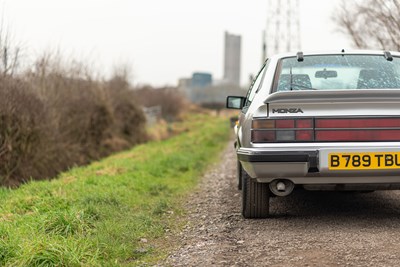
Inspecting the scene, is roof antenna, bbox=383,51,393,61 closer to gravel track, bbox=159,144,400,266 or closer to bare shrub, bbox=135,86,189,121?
gravel track, bbox=159,144,400,266

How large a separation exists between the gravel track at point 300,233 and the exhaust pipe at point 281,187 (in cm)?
34

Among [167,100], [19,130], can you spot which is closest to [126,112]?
[19,130]

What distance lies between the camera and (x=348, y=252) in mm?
4273

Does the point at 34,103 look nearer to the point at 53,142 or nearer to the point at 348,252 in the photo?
the point at 53,142

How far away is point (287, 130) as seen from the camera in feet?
15.8

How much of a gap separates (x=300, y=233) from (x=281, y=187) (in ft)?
1.42

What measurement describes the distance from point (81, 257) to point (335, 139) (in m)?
2.29

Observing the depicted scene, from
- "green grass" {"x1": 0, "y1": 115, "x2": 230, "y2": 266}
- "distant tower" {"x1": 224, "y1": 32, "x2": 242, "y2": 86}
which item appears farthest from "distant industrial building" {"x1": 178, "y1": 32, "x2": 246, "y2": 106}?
"green grass" {"x1": 0, "y1": 115, "x2": 230, "y2": 266}

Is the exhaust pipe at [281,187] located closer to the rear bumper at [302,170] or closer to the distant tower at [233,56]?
the rear bumper at [302,170]

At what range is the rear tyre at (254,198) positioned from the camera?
17.6 ft

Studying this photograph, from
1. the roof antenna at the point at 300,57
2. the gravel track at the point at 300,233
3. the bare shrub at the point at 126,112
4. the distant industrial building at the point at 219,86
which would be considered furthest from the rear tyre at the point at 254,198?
the distant industrial building at the point at 219,86

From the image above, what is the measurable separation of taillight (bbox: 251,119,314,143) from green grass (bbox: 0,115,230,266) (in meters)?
1.35

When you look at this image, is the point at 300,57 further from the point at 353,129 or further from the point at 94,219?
the point at 94,219

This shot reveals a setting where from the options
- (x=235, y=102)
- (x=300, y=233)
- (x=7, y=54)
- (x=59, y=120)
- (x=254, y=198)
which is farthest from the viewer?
(x=59, y=120)
